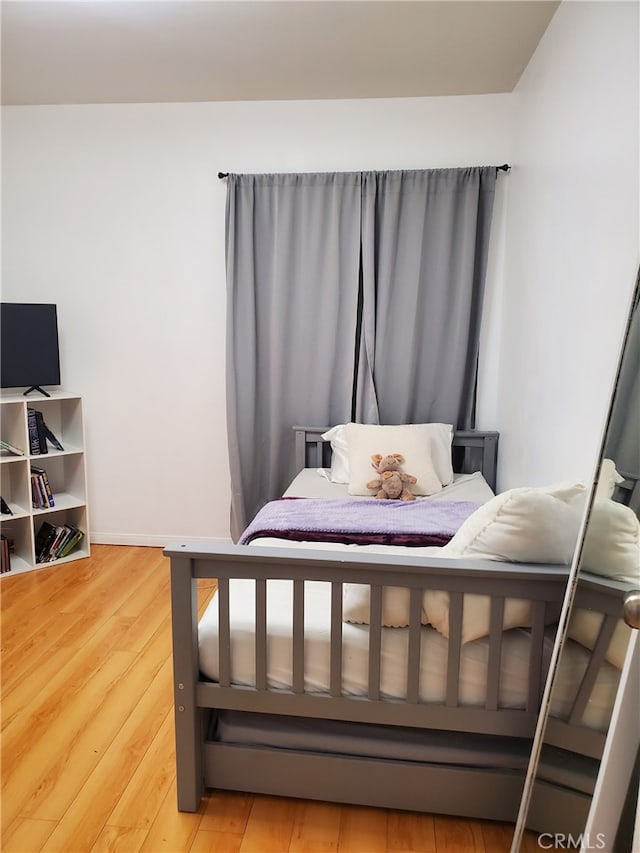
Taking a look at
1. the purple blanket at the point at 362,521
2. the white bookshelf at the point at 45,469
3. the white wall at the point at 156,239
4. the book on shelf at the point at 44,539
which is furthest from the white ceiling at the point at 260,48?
the book on shelf at the point at 44,539

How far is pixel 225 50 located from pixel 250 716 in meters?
2.73

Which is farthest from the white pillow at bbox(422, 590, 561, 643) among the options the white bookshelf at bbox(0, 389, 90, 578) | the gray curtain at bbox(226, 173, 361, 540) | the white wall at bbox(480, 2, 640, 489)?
the white bookshelf at bbox(0, 389, 90, 578)

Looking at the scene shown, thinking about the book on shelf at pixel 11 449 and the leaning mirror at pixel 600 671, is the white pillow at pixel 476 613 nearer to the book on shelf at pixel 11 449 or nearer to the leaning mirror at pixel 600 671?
the leaning mirror at pixel 600 671

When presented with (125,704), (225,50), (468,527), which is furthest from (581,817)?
(225,50)

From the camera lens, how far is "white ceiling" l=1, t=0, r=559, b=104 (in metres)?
2.40

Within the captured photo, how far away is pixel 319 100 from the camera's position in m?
3.27

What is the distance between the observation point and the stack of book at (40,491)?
3281mm

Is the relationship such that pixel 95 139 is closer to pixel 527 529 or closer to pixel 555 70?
pixel 555 70

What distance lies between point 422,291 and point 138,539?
2248 mm

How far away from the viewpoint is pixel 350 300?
3.34m

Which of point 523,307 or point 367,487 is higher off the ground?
point 523,307

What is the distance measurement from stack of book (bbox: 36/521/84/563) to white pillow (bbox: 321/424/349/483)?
5.04 feet

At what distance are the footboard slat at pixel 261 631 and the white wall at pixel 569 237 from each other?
1025mm

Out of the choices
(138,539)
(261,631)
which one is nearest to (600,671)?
(261,631)
